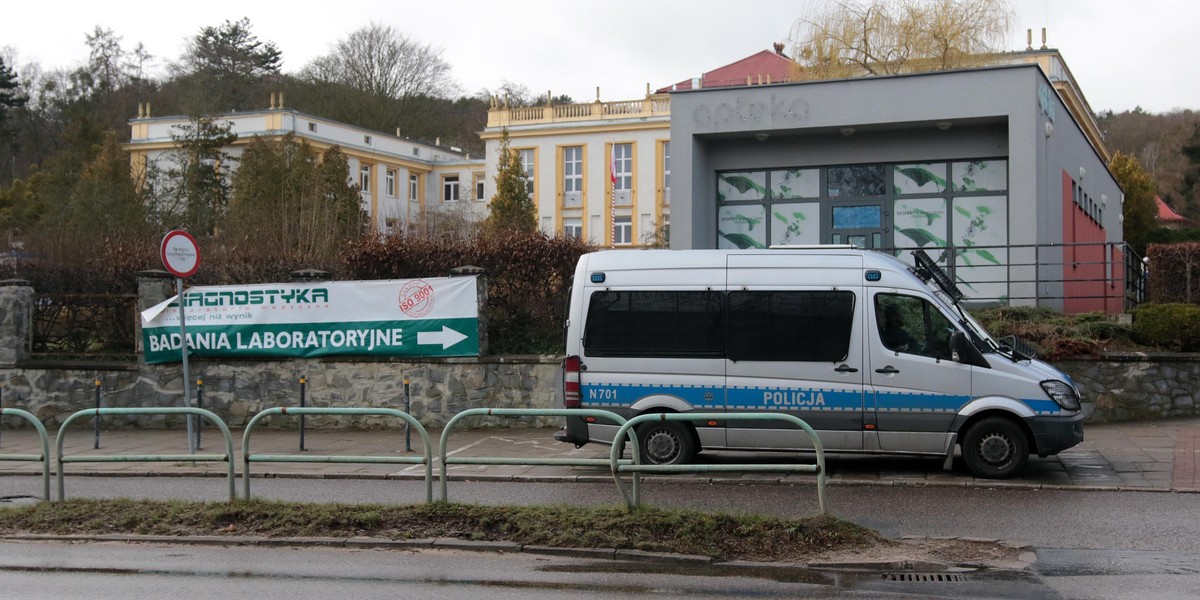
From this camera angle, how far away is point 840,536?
28.2 feet

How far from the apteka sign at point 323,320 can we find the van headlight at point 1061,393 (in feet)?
30.1

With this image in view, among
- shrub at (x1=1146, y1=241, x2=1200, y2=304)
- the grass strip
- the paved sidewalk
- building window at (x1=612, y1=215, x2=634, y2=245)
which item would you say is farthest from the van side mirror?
building window at (x1=612, y1=215, x2=634, y2=245)

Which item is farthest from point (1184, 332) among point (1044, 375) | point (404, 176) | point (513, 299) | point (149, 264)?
point (404, 176)

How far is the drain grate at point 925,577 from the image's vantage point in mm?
7754

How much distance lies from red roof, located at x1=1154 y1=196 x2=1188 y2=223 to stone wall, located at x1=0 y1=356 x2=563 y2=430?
191ft

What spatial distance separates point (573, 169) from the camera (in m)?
66.5

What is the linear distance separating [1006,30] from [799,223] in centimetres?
1108

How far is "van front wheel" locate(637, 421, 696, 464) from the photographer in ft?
40.9

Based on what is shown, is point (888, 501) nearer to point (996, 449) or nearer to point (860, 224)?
point (996, 449)

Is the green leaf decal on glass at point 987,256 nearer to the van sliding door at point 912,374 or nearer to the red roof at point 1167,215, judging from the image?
the van sliding door at point 912,374

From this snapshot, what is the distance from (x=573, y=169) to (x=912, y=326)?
55.1 meters

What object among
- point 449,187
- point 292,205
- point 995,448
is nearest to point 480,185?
point 449,187

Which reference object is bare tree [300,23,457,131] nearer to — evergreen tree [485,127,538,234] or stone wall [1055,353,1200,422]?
evergreen tree [485,127,538,234]

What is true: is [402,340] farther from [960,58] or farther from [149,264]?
[960,58]
